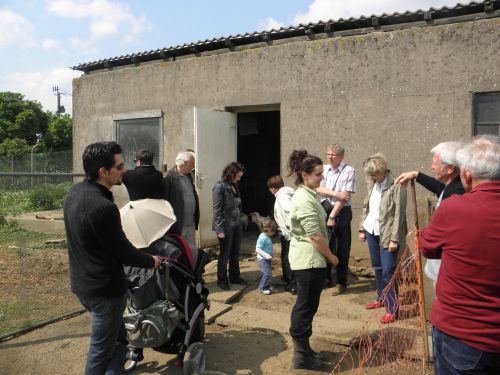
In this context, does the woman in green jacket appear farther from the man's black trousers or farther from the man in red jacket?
the man's black trousers

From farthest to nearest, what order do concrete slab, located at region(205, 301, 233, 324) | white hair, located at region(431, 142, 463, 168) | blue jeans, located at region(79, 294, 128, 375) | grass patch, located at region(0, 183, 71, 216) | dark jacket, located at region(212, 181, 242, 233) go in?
grass patch, located at region(0, 183, 71, 216) < dark jacket, located at region(212, 181, 242, 233) < concrete slab, located at region(205, 301, 233, 324) < white hair, located at region(431, 142, 463, 168) < blue jeans, located at region(79, 294, 128, 375)

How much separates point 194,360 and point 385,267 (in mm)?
2327

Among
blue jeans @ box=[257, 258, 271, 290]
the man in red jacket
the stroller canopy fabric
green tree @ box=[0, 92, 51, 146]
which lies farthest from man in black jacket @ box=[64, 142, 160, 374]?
green tree @ box=[0, 92, 51, 146]

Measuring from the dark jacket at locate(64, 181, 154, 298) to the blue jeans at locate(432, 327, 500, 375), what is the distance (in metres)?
1.91

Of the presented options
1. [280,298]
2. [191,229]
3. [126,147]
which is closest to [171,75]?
[126,147]

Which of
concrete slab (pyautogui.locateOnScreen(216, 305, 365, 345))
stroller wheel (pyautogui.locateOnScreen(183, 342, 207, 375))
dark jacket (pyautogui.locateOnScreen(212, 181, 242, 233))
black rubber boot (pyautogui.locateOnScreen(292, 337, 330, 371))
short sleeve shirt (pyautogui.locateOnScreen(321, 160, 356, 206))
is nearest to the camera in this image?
stroller wheel (pyautogui.locateOnScreen(183, 342, 207, 375))

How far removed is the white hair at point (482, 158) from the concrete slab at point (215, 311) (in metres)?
3.48

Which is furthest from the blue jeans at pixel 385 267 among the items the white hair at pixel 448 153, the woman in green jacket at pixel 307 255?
the white hair at pixel 448 153

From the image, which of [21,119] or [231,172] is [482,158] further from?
[21,119]

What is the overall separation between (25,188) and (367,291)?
6161 millimetres

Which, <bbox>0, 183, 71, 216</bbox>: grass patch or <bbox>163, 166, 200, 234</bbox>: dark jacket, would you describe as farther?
<bbox>0, 183, 71, 216</bbox>: grass patch

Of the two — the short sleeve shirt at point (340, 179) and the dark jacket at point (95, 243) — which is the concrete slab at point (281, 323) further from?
the dark jacket at point (95, 243)

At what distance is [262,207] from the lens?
37.9ft

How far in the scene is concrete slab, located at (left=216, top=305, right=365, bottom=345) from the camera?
4472 mm
